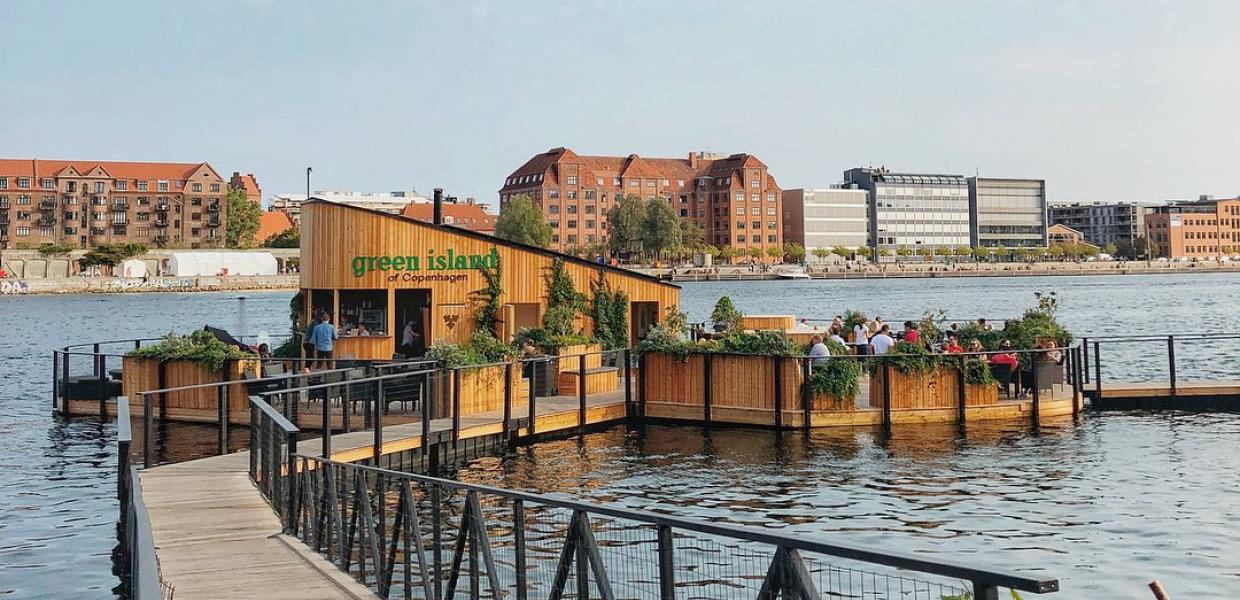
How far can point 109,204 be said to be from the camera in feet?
581

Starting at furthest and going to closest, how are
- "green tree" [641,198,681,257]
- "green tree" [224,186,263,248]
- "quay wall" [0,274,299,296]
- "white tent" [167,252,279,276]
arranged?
1. "green tree" [224,186,263,248]
2. "green tree" [641,198,681,257]
3. "white tent" [167,252,279,276]
4. "quay wall" [0,274,299,296]

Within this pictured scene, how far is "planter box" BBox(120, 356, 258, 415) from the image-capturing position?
23.7 m

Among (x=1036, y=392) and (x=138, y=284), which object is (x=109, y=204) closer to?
(x=138, y=284)

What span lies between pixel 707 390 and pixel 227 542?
14.3m

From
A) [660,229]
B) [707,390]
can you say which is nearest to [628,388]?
[707,390]

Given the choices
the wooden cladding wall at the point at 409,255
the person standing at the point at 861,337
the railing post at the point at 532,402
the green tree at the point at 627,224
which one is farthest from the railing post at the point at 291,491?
the green tree at the point at 627,224

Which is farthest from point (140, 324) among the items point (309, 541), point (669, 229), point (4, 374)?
point (669, 229)

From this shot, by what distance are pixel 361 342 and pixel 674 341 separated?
7.56 meters

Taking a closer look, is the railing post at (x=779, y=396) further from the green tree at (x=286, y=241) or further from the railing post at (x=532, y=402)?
the green tree at (x=286, y=241)

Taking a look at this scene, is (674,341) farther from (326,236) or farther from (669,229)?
(669,229)

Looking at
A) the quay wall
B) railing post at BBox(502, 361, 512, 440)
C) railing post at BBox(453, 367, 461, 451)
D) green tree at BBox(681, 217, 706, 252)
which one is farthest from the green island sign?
green tree at BBox(681, 217, 706, 252)

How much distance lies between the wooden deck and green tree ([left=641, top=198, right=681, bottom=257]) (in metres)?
162

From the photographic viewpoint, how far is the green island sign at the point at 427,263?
27.3m

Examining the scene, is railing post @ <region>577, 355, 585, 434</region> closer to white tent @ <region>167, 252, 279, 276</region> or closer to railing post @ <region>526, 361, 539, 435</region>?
railing post @ <region>526, 361, 539, 435</region>
